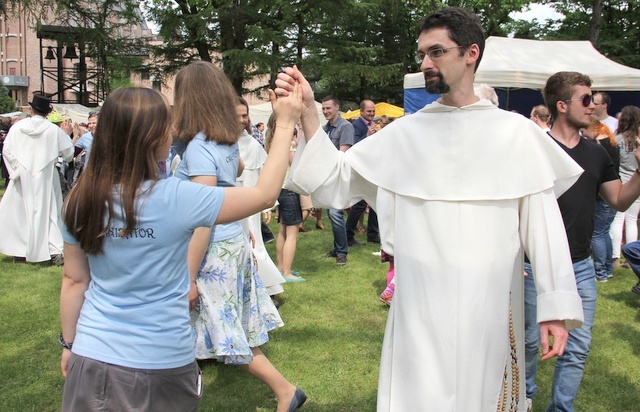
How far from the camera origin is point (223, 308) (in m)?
3.29

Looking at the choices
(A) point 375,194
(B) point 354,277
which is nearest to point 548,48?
(B) point 354,277

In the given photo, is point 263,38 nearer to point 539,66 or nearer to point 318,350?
point 539,66

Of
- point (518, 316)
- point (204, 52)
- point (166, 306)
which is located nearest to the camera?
point (166, 306)

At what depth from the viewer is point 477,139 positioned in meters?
2.25

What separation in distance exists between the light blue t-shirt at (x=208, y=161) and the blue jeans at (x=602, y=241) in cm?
487

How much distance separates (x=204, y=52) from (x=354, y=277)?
59.4ft

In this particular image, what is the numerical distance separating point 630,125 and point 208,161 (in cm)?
557

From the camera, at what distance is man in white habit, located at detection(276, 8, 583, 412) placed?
2.19m

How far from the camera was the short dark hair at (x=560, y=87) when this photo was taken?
3182mm

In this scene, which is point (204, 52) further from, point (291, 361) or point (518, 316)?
point (518, 316)

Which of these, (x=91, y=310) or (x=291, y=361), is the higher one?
(x=91, y=310)

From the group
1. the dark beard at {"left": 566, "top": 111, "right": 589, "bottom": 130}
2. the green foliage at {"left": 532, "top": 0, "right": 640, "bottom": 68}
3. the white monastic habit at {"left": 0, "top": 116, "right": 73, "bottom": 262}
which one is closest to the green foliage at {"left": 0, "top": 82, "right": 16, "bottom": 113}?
the green foliage at {"left": 532, "top": 0, "right": 640, "bottom": 68}

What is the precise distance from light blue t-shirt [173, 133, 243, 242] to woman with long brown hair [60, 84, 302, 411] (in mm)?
898

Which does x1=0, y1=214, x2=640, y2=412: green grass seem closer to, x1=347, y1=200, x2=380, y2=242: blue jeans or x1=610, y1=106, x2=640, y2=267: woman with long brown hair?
x1=610, y1=106, x2=640, y2=267: woman with long brown hair
